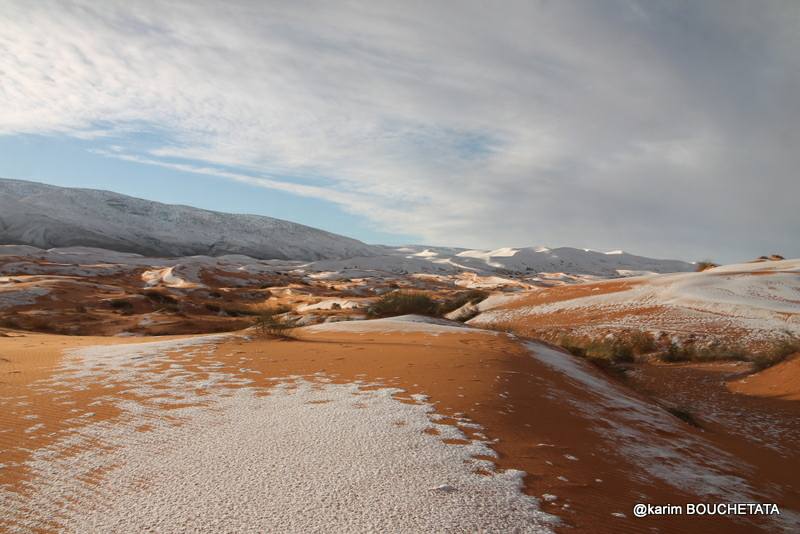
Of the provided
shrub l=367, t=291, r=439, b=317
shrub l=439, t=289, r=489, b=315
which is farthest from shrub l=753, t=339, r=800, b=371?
shrub l=439, t=289, r=489, b=315

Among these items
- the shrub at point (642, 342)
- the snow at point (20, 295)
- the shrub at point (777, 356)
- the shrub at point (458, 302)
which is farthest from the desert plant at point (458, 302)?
the snow at point (20, 295)

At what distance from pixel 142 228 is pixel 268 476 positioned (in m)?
142

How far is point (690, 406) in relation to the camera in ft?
32.8

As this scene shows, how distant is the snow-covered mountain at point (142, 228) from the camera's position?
331 feet

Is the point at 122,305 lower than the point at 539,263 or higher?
lower

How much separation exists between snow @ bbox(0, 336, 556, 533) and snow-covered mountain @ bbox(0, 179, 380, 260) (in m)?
112

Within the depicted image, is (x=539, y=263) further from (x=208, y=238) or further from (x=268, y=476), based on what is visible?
(x=268, y=476)

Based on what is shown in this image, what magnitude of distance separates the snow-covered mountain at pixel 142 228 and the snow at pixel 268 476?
112m

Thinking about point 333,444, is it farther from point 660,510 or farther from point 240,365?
point 240,365

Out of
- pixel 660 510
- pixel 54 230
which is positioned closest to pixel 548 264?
pixel 54 230

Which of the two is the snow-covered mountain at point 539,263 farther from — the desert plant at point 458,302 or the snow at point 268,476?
the snow at point 268,476

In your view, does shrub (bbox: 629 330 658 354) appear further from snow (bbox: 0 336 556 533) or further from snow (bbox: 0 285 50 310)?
snow (bbox: 0 285 50 310)

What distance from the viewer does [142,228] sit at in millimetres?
127875

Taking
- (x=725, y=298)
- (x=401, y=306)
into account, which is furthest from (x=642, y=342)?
(x=401, y=306)
